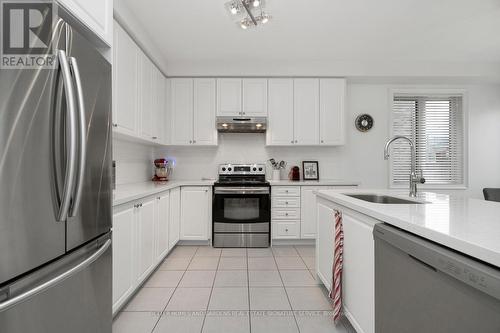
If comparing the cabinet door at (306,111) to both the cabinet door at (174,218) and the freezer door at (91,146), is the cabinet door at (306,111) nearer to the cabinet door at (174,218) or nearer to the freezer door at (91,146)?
the cabinet door at (174,218)

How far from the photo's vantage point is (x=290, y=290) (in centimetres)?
219

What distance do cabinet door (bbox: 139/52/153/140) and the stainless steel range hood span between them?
38.9 inches

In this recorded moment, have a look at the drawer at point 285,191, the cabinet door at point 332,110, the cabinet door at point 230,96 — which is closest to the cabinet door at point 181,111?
the cabinet door at point 230,96

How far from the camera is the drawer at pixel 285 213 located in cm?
344

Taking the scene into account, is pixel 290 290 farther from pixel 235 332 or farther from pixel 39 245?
pixel 39 245

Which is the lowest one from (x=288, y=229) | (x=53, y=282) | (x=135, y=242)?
(x=288, y=229)

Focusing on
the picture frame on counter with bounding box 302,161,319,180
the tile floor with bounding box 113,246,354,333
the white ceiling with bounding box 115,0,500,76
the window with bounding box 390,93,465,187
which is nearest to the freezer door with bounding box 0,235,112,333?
the tile floor with bounding box 113,246,354,333

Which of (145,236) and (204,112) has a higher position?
(204,112)

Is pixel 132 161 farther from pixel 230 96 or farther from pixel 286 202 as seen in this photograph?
pixel 286 202

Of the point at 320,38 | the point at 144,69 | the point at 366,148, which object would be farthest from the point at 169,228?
the point at 366,148

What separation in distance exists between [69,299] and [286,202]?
2785 mm

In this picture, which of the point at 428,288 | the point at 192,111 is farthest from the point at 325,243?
the point at 192,111

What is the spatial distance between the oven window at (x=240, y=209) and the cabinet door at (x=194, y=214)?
28 cm

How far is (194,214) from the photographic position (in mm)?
3379
